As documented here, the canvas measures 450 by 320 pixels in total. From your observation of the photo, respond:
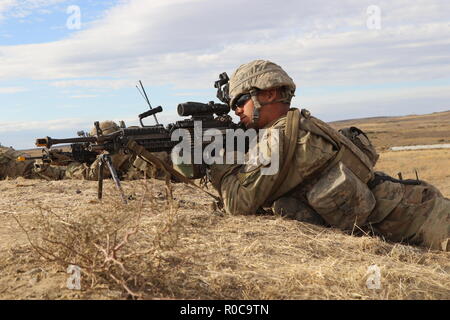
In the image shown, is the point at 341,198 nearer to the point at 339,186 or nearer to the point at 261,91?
the point at 339,186

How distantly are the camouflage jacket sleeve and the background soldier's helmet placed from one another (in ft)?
1.29

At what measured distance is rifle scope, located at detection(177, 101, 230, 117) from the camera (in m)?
4.99

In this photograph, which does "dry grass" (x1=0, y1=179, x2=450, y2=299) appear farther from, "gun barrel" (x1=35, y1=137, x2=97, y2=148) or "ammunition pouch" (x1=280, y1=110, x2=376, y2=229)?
"gun barrel" (x1=35, y1=137, x2=97, y2=148)

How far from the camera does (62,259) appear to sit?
288 centimetres

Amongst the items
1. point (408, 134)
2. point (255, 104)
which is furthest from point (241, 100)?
point (408, 134)

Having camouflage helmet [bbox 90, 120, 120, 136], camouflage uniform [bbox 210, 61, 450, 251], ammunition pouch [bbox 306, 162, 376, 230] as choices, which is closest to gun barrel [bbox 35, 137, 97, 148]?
camouflage uniform [bbox 210, 61, 450, 251]

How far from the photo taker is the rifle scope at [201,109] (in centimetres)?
499

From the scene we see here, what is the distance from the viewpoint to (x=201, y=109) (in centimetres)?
509

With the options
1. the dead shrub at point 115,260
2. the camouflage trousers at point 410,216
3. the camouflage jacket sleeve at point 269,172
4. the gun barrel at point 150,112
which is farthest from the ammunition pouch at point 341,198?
the gun barrel at point 150,112

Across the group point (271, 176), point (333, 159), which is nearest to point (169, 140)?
point (271, 176)

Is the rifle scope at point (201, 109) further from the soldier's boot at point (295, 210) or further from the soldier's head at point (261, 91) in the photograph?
the soldier's boot at point (295, 210)

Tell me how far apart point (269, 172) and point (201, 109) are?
3.53 feet
